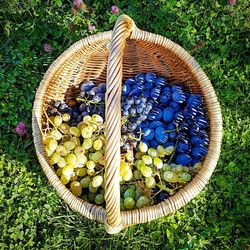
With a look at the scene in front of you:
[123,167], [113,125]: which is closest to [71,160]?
[123,167]

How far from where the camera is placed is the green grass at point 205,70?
7.84 feet

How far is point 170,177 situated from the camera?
2.14 metres

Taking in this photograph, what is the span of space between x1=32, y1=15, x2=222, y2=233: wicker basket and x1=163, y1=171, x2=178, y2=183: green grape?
0.11 metres

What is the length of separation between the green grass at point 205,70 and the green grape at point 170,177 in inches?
13.2

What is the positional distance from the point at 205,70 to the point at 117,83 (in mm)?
1101

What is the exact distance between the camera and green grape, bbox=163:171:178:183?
213 centimetres

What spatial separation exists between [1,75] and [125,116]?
35.5 inches

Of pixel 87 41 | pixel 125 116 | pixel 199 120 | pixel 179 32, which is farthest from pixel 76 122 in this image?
pixel 179 32

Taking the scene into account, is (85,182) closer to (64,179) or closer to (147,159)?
(64,179)

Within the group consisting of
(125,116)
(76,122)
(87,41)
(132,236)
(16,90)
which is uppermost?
(87,41)

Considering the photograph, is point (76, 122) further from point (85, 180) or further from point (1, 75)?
point (1, 75)

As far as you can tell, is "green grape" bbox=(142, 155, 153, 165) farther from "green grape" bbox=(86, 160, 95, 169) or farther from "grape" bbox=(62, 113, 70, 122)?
"grape" bbox=(62, 113, 70, 122)

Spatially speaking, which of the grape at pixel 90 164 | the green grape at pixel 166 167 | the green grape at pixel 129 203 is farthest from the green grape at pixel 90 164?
the green grape at pixel 166 167

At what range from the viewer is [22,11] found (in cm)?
285
